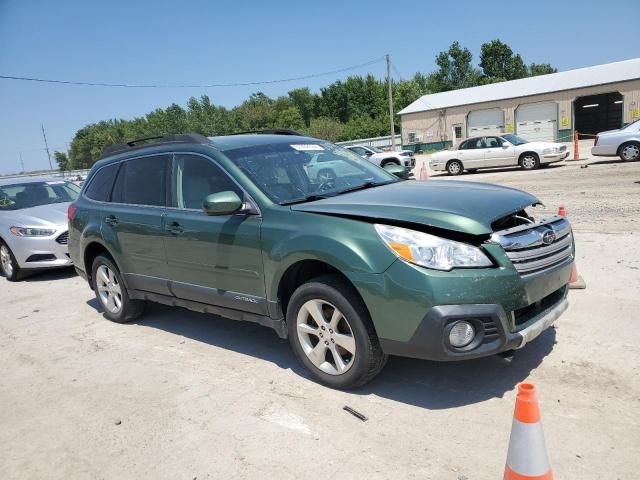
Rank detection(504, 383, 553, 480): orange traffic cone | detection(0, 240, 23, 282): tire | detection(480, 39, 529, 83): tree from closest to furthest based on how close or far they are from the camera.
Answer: detection(504, 383, 553, 480): orange traffic cone → detection(0, 240, 23, 282): tire → detection(480, 39, 529, 83): tree

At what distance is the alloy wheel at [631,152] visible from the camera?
55.3 ft

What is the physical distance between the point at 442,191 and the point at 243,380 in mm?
2090

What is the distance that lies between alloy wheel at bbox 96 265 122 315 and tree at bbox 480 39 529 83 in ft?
306

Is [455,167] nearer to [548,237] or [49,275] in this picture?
[49,275]

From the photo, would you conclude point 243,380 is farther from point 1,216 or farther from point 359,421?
point 1,216

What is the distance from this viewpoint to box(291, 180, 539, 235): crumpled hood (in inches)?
129

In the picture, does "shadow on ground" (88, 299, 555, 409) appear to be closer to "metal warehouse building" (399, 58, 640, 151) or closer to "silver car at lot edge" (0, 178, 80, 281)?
"silver car at lot edge" (0, 178, 80, 281)

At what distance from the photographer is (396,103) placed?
8000cm

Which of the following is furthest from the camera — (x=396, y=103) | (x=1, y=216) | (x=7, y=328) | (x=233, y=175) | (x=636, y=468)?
(x=396, y=103)

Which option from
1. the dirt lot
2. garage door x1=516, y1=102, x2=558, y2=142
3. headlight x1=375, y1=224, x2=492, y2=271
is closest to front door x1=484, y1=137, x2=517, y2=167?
the dirt lot

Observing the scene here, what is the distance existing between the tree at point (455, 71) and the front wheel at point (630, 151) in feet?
260

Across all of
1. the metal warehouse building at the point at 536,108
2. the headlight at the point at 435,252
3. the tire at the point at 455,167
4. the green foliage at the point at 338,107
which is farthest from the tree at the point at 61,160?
the headlight at the point at 435,252

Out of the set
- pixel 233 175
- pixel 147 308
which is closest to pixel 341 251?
pixel 233 175

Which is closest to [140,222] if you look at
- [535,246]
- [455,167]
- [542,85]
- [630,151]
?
[535,246]
